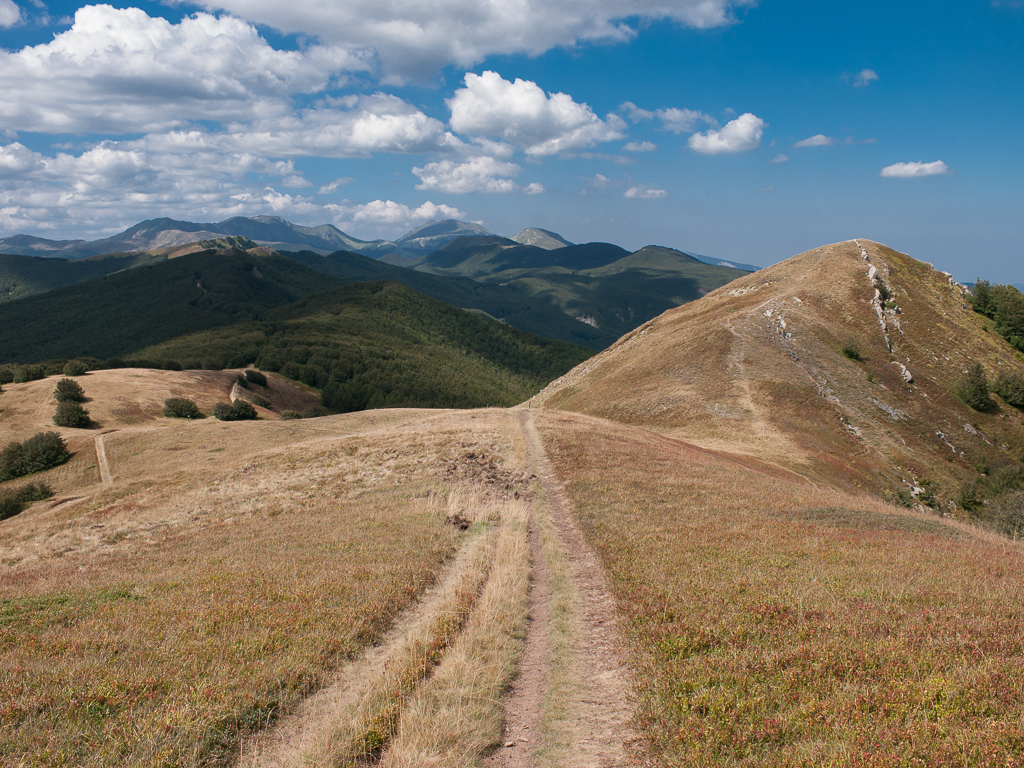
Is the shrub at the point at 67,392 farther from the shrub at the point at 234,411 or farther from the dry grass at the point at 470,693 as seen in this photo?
the dry grass at the point at 470,693

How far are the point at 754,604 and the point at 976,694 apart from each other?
3.68 meters

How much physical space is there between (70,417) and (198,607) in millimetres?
65923

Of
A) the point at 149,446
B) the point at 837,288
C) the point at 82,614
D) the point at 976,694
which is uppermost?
the point at 837,288

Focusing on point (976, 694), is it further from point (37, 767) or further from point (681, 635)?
point (37, 767)

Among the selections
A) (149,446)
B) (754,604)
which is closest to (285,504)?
(754,604)

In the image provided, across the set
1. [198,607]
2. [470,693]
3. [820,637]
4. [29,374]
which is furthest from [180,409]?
[820,637]

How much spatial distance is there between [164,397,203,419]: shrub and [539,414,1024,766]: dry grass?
69464 mm

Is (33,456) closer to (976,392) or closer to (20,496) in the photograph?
(20,496)

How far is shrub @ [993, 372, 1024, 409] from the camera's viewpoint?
56.4 m

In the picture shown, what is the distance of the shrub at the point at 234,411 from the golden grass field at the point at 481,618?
37814mm

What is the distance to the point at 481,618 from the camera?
1055 cm

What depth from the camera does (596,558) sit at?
47.5 ft

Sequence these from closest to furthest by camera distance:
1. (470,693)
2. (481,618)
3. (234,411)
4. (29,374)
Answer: (470,693)
(481,618)
(234,411)
(29,374)

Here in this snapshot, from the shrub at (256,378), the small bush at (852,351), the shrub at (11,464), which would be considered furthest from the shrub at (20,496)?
the small bush at (852,351)
